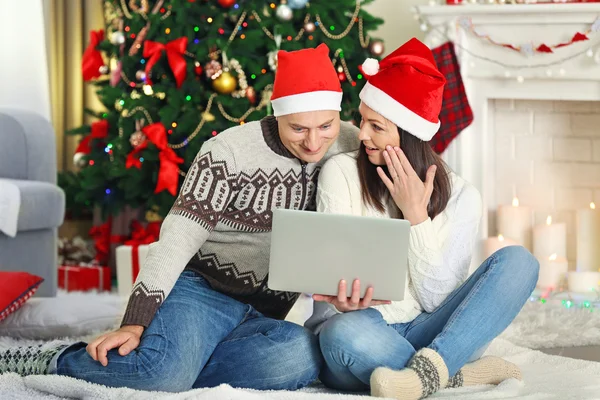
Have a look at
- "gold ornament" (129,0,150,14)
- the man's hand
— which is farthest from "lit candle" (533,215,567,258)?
the man's hand

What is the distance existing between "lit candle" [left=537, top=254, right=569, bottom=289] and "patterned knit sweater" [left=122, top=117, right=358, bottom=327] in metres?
1.68

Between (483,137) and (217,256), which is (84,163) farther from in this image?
(217,256)

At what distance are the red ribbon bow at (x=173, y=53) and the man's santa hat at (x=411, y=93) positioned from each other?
5.55 ft

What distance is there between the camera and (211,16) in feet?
12.2

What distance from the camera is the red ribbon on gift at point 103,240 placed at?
4.05 meters

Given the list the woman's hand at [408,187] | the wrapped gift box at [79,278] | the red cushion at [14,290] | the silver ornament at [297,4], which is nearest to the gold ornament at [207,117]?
the silver ornament at [297,4]

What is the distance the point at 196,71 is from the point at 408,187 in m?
1.91

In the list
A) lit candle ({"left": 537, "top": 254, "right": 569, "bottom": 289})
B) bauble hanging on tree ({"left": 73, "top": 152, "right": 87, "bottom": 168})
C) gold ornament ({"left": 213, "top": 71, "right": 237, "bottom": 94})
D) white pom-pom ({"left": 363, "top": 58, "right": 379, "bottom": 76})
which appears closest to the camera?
white pom-pom ({"left": 363, "top": 58, "right": 379, "bottom": 76})

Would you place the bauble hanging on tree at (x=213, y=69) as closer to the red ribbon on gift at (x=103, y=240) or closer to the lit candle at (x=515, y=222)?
the red ribbon on gift at (x=103, y=240)

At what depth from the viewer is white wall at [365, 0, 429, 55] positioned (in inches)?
159

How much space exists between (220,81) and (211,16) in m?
0.28

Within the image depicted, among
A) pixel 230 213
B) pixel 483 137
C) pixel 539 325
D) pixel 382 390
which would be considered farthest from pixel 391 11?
pixel 382 390

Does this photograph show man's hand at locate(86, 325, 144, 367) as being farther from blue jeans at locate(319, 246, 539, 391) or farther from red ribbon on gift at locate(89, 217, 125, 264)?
red ribbon on gift at locate(89, 217, 125, 264)

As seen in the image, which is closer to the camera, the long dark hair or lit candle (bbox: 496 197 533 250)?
the long dark hair
